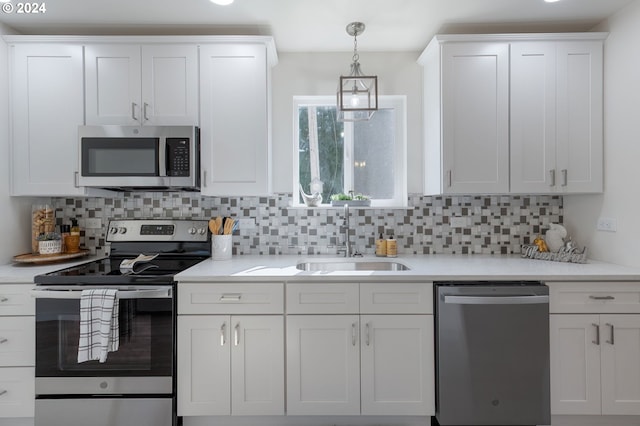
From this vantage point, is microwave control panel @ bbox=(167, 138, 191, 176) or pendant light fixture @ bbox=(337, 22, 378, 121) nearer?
pendant light fixture @ bbox=(337, 22, 378, 121)

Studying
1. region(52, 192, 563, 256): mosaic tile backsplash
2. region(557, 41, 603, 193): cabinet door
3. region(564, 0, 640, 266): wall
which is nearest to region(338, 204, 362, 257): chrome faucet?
region(52, 192, 563, 256): mosaic tile backsplash

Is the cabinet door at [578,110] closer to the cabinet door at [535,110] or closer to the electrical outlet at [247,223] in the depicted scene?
the cabinet door at [535,110]

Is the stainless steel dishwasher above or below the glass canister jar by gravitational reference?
below

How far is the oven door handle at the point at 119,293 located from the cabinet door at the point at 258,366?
39 cm

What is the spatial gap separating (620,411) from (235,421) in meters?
2.05

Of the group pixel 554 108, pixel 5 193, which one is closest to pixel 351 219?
pixel 554 108

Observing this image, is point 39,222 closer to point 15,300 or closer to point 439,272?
point 15,300

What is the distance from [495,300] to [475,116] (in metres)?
1.14

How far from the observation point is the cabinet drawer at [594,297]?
1909mm

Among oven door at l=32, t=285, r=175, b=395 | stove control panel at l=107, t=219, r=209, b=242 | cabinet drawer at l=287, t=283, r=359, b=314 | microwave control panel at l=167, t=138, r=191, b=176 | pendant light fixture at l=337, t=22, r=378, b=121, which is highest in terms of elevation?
pendant light fixture at l=337, t=22, r=378, b=121

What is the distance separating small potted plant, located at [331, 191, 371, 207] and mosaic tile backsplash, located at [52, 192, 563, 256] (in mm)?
76

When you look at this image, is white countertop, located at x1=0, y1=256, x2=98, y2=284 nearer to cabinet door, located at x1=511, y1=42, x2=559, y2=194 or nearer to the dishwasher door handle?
the dishwasher door handle

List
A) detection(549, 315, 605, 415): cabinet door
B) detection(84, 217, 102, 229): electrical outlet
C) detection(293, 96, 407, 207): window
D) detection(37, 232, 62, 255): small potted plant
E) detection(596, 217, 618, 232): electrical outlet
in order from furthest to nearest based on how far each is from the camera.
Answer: detection(293, 96, 407, 207): window → detection(84, 217, 102, 229): electrical outlet → detection(37, 232, 62, 255): small potted plant → detection(596, 217, 618, 232): electrical outlet → detection(549, 315, 605, 415): cabinet door

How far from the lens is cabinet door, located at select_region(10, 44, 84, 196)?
2.29 metres
